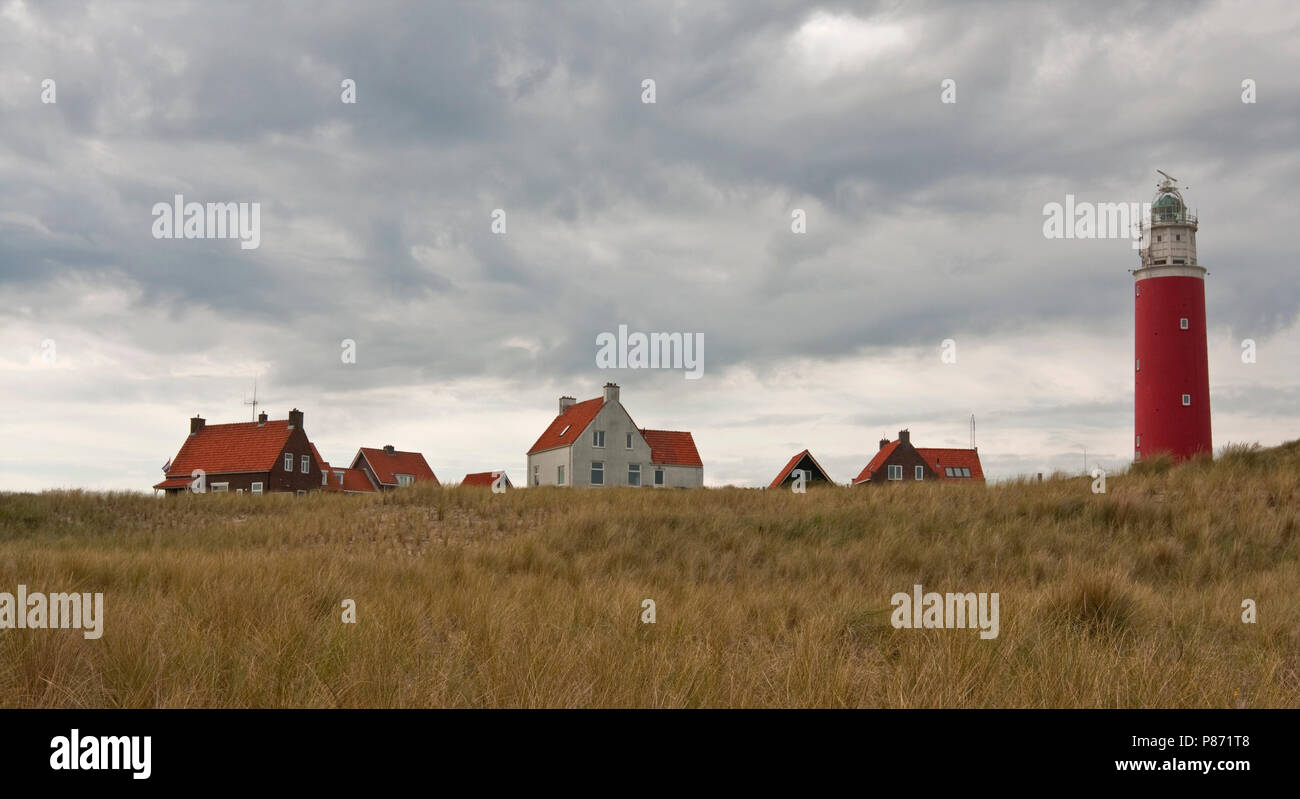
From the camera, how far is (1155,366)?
1537 inches

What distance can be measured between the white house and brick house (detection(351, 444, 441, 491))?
1668 cm

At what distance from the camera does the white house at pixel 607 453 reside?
46.9 metres

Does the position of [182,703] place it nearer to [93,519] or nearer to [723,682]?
[723,682]

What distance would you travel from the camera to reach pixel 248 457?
51875mm

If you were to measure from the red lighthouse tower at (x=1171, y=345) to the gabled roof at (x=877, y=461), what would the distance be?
17.3 m

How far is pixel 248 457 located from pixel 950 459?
46063 millimetres

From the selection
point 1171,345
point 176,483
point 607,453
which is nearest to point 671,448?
point 607,453

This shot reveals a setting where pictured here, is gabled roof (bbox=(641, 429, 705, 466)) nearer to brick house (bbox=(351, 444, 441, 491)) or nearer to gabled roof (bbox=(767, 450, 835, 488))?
gabled roof (bbox=(767, 450, 835, 488))

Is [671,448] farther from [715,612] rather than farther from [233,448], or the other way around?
[715,612]

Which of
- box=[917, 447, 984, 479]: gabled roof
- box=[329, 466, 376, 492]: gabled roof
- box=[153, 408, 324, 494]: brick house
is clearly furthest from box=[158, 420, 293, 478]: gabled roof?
box=[917, 447, 984, 479]: gabled roof

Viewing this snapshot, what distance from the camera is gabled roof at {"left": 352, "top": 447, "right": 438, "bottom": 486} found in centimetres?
6400

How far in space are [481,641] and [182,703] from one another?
7.07ft

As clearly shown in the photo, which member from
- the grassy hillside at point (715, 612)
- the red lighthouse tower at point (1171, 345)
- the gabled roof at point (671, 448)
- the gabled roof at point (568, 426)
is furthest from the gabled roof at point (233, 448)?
the red lighthouse tower at point (1171, 345)
